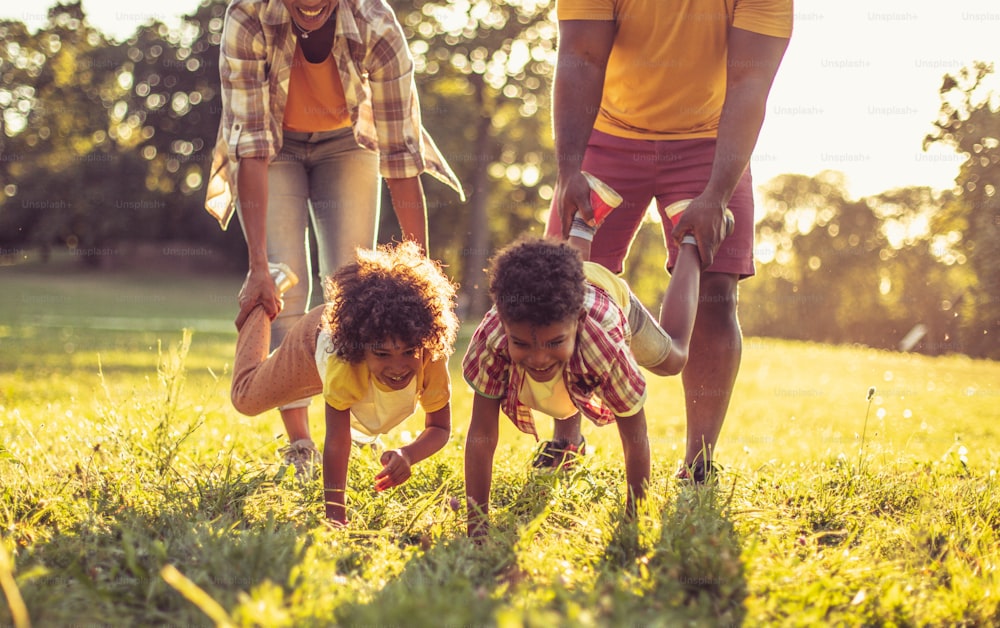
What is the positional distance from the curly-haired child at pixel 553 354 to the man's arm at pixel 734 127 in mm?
454

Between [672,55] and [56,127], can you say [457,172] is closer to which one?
[56,127]

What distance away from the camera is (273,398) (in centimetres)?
347

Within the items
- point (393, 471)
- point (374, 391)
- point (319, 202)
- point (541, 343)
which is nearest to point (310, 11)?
point (319, 202)

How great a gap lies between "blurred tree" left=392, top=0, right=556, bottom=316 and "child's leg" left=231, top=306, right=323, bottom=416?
18.5 m

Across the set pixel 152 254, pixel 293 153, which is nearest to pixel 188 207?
pixel 152 254

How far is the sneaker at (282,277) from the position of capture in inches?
145

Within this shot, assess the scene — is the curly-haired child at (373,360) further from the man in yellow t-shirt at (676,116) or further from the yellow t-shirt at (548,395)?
the man in yellow t-shirt at (676,116)

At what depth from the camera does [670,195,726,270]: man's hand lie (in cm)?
341

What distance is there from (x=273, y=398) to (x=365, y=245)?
859mm

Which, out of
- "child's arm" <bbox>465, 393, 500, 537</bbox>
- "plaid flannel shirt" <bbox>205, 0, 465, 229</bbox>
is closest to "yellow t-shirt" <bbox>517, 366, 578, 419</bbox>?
"child's arm" <bbox>465, 393, 500, 537</bbox>

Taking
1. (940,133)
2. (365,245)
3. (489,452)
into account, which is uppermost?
(940,133)

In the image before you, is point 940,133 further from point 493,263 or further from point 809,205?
point 809,205

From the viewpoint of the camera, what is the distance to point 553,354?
275 centimetres

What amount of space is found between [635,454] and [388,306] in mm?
985
